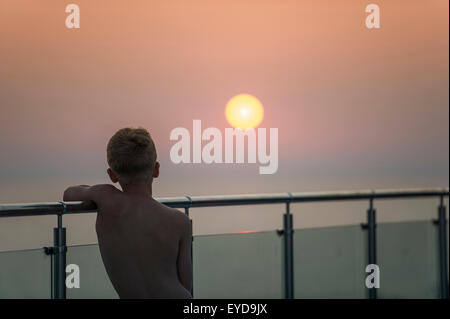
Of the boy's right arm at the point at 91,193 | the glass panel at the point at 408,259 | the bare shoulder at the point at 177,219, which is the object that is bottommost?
the glass panel at the point at 408,259

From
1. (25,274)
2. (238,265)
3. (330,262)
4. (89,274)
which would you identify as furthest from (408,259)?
(25,274)

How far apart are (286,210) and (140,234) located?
5.38 ft

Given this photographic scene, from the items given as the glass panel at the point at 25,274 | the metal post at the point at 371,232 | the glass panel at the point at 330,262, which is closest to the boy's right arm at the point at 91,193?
the glass panel at the point at 25,274

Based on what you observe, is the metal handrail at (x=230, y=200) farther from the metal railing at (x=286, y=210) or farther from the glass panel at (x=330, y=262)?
the glass panel at (x=330, y=262)

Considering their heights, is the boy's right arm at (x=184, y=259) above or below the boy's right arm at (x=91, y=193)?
below

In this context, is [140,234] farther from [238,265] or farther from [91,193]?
[238,265]

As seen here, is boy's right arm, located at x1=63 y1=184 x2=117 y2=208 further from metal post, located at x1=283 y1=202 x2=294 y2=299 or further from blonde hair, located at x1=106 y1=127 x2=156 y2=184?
metal post, located at x1=283 y1=202 x2=294 y2=299

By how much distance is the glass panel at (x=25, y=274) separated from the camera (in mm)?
2586

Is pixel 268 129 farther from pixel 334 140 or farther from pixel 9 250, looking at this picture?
pixel 9 250

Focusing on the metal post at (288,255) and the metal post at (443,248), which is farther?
the metal post at (443,248)

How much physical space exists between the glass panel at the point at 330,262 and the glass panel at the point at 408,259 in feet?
0.62

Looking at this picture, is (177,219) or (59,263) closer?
(177,219)

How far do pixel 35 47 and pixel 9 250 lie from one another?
4906mm

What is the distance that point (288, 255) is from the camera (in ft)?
12.3
